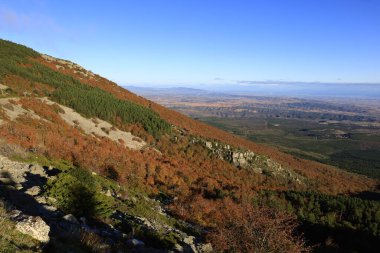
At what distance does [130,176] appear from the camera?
33094mm

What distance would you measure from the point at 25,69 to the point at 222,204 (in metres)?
40.7

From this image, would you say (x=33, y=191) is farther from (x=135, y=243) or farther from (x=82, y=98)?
(x=82, y=98)

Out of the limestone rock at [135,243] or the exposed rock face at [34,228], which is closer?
the exposed rock face at [34,228]

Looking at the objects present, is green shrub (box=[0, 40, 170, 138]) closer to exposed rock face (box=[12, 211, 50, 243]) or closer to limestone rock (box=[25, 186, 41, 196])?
limestone rock (box=[25, 186, 41, 196])

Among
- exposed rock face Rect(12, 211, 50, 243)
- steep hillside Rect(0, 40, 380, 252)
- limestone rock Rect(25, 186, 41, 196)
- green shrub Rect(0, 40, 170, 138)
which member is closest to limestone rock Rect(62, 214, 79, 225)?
steep hillside Rect(0, 40, 380, 252)

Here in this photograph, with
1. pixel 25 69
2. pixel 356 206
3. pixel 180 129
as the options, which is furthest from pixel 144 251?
pixel 25 69

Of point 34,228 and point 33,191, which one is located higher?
point 34,228

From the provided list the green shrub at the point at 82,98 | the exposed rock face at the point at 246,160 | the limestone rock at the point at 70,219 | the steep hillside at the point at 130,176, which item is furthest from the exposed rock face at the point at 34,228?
the exposed rock face at the point at 246,160

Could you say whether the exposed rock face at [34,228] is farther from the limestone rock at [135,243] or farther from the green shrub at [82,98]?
the green shrub at [82,98]

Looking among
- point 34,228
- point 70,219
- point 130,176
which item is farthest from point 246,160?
point 34,228

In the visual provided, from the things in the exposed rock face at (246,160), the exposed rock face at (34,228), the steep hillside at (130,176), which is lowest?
the exposed rock face at (246,160)

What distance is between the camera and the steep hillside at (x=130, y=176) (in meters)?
16.5

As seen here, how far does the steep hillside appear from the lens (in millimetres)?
16500

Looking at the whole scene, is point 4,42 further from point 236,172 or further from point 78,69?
point 236,172
